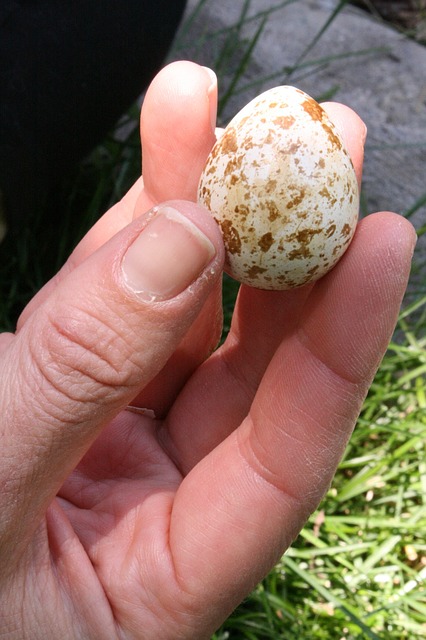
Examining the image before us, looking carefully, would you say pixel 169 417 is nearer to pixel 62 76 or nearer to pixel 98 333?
pixel 98 333

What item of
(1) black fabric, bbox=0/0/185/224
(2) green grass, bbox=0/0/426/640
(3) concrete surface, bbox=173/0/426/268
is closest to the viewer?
(2) green grass, bbox=0/0/426/640

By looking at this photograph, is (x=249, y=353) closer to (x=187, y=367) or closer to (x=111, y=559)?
(x=187, y=367)

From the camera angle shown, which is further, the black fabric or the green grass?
the black fabric

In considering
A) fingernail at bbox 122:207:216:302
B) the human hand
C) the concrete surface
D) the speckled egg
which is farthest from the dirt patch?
fingernail at bbox 122:207:216:302

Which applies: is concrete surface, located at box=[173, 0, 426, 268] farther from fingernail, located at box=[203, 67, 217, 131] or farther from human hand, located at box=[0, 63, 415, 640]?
human hand, located at box=[0, 63, 415, 640]

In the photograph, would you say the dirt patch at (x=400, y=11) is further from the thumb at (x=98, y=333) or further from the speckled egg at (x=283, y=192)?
the thumb at (x=98, y=333)

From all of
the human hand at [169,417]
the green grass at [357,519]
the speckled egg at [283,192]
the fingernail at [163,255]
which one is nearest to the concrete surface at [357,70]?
the green grass at [357,519]

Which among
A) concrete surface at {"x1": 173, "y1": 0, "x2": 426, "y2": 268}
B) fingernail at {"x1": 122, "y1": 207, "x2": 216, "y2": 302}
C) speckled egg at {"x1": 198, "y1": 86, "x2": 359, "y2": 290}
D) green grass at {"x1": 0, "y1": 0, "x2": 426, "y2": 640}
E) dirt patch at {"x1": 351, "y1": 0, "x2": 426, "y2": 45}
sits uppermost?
speckled egg at {"x1": 198, "y1": 86, "x2": 359, "y2": 290}
